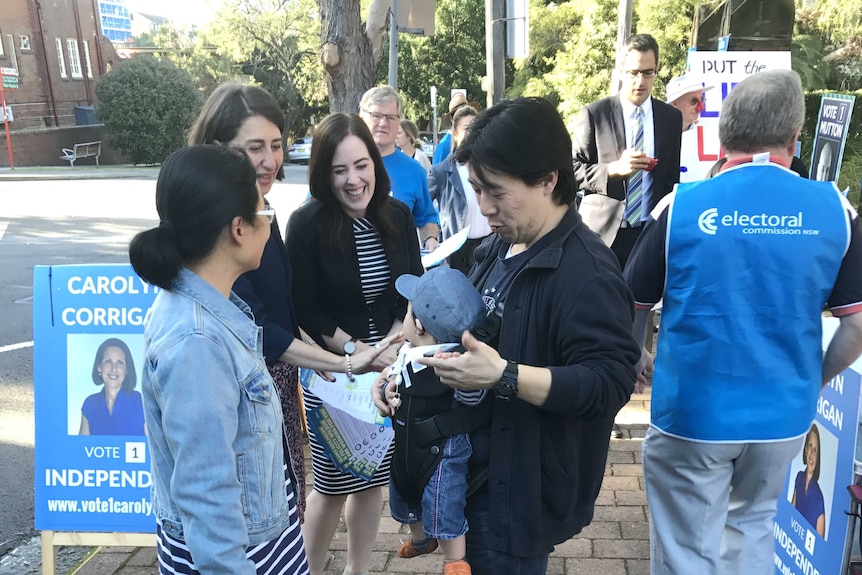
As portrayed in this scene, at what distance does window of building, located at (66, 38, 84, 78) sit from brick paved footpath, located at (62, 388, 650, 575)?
3887cm

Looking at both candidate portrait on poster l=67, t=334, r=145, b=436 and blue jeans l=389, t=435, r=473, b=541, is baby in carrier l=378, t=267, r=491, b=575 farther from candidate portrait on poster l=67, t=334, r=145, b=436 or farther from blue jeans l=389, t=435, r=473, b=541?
candidate portrait on poster l=67, t=334, r=145, b=436

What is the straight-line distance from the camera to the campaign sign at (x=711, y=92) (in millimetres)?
6762

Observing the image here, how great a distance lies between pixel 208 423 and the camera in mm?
1547

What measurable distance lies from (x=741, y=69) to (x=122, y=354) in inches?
253

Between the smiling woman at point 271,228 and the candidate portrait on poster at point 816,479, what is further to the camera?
the candidate portrait on poster at point 816,479

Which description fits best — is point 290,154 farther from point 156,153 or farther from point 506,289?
point 506,289

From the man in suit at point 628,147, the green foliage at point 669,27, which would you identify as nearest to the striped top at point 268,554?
the man in suit at point 628,147

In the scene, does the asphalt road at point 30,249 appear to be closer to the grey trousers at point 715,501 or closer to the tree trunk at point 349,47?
the grey trousers at point 715,501

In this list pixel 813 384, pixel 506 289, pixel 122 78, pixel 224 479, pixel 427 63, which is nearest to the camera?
pixel 224 479

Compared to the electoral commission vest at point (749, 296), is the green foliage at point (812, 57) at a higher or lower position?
higher

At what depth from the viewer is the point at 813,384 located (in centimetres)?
231

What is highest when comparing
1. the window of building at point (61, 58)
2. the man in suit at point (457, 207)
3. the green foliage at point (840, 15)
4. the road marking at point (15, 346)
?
the window of building at point (61, 58)

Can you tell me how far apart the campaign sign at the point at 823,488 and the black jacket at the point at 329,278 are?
170cm

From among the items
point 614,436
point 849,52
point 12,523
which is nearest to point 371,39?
point 614,436
